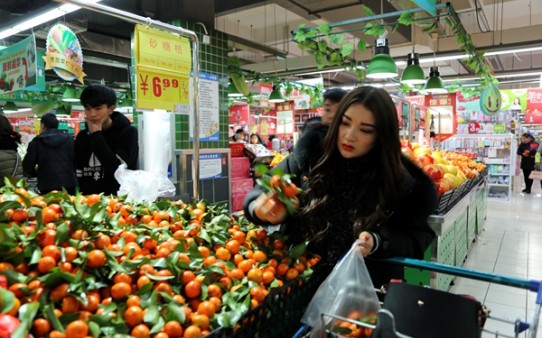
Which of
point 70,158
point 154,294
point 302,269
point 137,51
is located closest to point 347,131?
point 302,269

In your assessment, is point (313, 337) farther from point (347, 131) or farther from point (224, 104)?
point (224, 104)

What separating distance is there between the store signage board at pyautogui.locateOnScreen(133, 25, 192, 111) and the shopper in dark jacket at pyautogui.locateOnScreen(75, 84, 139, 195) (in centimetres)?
71

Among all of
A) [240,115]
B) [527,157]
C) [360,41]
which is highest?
[360,41]

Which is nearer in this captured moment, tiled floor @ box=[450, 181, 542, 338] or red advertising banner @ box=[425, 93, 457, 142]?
tiled floor @ box=[450, 181, 542, 338]

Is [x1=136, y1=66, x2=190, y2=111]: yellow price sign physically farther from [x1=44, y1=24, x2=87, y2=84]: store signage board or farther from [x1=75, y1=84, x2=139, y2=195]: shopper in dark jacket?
[x1=44, y1=24, x2=87, y2=84]: store signage board

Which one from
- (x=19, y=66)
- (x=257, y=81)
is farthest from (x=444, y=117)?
(x=19, y=66)

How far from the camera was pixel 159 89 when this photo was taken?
2.36m

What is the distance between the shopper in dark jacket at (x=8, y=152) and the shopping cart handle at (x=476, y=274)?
4188mm

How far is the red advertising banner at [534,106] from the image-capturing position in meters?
12.6

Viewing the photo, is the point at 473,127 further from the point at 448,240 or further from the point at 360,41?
the point at 448,240

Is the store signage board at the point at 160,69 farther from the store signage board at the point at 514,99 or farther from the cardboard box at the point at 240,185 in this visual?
the store signage board at the point at 514,99

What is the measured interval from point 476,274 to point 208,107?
173 inches

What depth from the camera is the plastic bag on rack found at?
111 centimetres

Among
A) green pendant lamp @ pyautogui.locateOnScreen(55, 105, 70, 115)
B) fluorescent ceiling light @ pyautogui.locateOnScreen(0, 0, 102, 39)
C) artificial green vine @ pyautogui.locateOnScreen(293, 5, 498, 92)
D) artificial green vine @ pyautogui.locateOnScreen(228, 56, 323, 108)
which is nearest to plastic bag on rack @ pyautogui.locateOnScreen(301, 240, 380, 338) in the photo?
fluorescent ceiling light @ pyautogui.locateOnScreen(0, 0, 102, 39)
